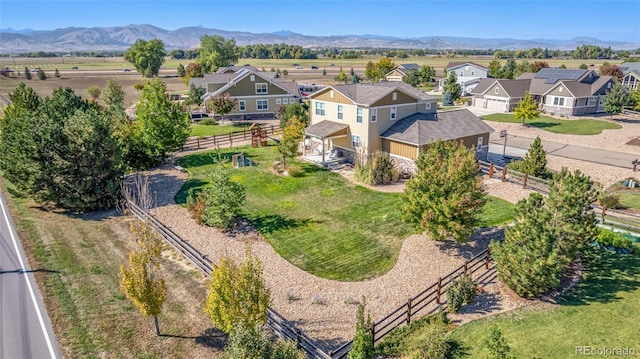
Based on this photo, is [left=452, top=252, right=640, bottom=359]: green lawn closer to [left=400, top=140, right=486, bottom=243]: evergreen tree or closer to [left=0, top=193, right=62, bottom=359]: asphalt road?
[left=400, top=140, right=486, bottom=243]: evergreen tree

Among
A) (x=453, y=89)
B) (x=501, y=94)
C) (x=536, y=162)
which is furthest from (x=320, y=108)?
(x=453, y=89)

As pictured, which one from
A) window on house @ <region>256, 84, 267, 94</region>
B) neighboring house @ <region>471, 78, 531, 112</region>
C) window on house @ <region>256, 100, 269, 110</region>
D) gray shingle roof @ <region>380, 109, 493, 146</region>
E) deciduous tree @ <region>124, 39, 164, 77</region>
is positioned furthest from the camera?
deciduous tree @ <region>124, 39, 164, 77</region>

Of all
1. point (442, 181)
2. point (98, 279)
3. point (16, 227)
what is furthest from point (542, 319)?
point (16, 227)

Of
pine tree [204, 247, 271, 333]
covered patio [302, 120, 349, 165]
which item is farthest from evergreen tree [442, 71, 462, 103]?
pine tree [204, 247, 271, 333]

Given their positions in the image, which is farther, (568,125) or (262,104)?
(262,104)

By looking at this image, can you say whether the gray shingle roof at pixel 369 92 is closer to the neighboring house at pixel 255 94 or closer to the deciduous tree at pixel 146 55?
the neighboring house at pixel 255 94

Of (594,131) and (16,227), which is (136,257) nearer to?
(16,227)

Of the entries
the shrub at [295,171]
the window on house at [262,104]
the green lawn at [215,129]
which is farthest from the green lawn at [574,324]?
the window on house at [262,104]

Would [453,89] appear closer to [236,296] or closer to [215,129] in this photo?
[215,129]
